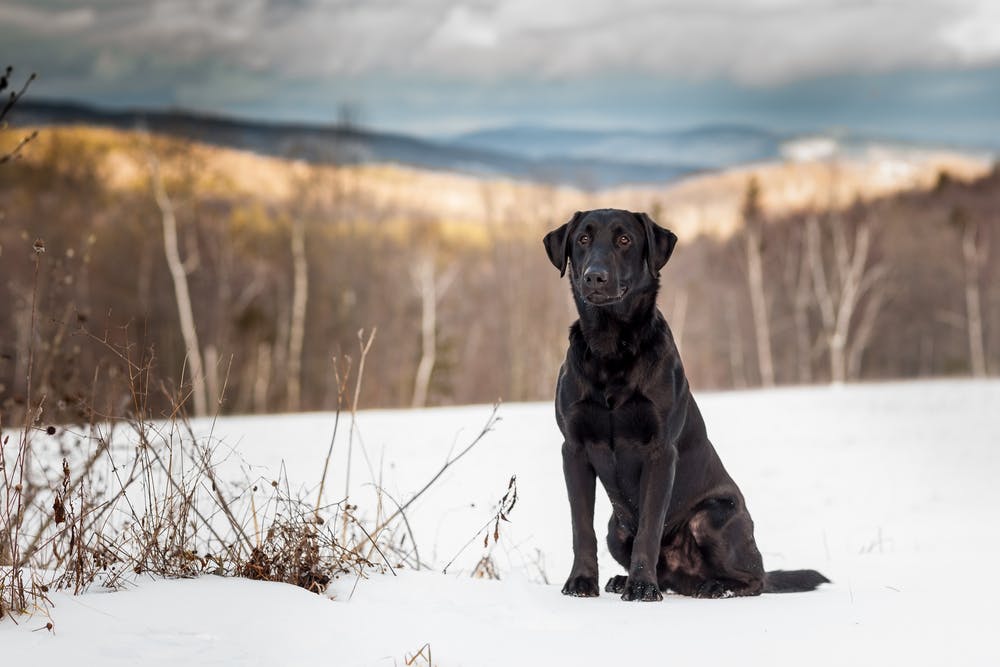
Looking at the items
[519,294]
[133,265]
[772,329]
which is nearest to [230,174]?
[133,265]

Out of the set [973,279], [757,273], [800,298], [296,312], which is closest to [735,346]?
[800,298]

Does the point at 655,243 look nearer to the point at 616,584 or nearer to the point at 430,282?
the point at 616,584

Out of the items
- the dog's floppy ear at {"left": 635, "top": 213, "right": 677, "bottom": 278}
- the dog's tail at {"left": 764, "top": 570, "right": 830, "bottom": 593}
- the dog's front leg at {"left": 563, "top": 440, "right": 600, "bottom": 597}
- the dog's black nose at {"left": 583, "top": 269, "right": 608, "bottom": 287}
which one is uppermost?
the dog's floppy ear at {"left": 635, "top": 213, "right": 677, "bottom": 278}

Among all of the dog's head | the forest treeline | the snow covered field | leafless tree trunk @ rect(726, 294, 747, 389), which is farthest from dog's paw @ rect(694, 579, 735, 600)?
leafless tree trunk @ rect(726, 294, 747, 389)

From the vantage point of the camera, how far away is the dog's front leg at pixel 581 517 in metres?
4.39

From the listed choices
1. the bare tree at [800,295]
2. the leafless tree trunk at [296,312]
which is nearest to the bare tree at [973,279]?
the bare tree at [800,295]

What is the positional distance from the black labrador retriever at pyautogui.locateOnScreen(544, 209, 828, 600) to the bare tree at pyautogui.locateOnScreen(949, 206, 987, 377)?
47764mm

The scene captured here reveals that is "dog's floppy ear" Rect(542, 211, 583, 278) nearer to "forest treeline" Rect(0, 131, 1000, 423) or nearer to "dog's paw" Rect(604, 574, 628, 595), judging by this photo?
"dog's paw" Rect(604, 574, 628, 595)

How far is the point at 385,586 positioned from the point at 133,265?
34025 mm

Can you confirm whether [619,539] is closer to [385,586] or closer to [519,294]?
[385,586]

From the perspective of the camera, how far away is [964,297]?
5050 centimetres

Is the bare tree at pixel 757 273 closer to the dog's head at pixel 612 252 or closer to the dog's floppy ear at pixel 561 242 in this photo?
the dog's floppy ear at pixel 561 242

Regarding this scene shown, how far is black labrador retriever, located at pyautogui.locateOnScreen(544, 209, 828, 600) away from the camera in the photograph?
431 centimetres

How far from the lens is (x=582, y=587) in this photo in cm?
439
